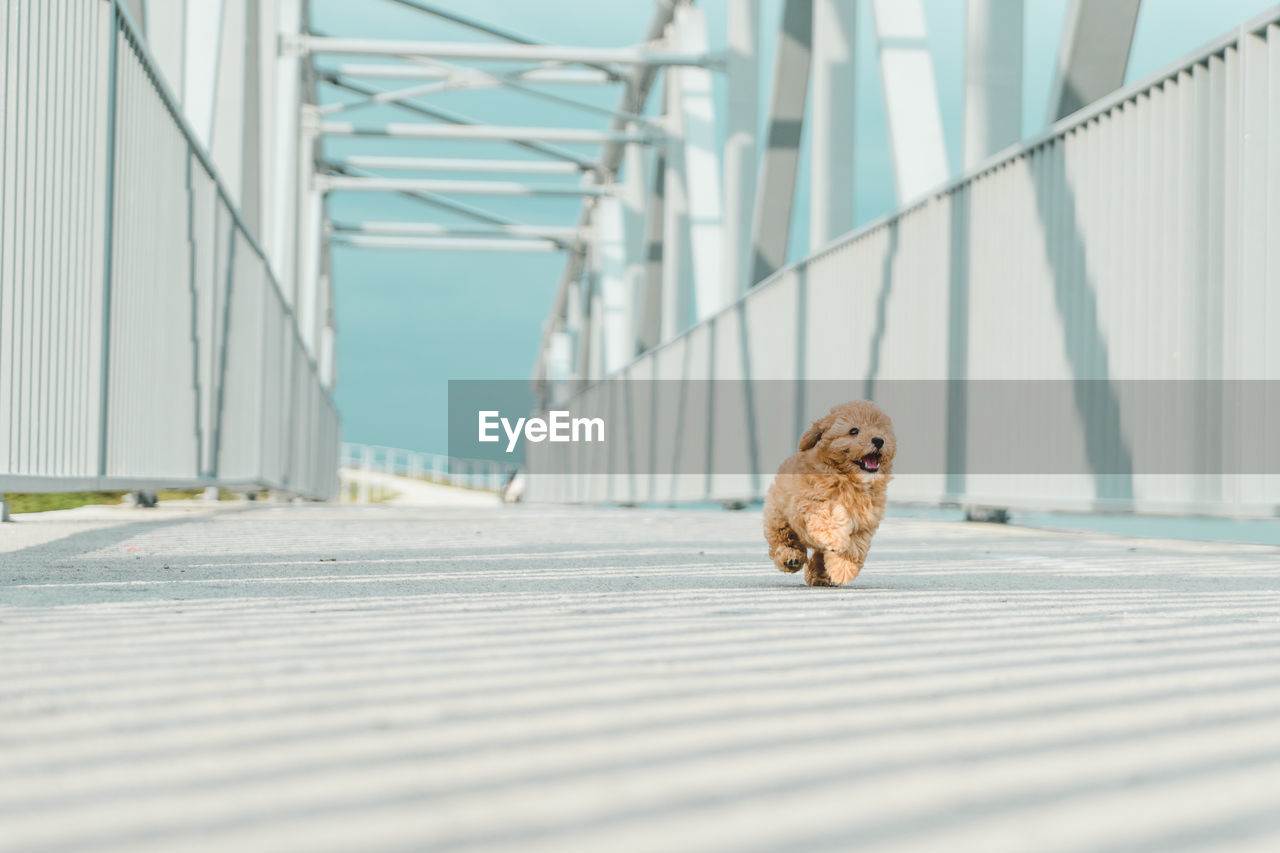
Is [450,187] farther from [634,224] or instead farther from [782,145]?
[782,145]

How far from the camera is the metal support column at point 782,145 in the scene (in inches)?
557

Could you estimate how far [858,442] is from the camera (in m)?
3.73

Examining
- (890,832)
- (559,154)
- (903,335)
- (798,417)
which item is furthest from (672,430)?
(890,832)

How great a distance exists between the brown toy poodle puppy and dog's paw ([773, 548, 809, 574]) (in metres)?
0.09

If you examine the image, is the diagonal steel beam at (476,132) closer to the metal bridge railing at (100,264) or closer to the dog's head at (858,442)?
the metal bridge railing at (100,264)

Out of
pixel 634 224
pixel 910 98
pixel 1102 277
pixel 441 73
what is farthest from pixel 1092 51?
pixel 634 224

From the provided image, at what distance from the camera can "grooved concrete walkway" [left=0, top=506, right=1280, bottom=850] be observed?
1.33 meters

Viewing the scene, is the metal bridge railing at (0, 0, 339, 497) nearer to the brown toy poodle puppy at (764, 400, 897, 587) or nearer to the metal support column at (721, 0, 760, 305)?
the brown toy poodle puppy at (764, 400, 897, 587)

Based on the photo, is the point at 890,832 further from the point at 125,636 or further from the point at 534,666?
the point at 125,636

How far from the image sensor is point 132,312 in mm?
5809

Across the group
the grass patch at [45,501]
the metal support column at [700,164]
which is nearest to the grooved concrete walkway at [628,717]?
the grass patch at [45,501]

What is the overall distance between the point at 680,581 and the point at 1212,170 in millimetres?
3169

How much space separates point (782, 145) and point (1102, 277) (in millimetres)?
8378

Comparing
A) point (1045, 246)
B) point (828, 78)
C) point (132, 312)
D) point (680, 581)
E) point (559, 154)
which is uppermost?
point (559, 154)
